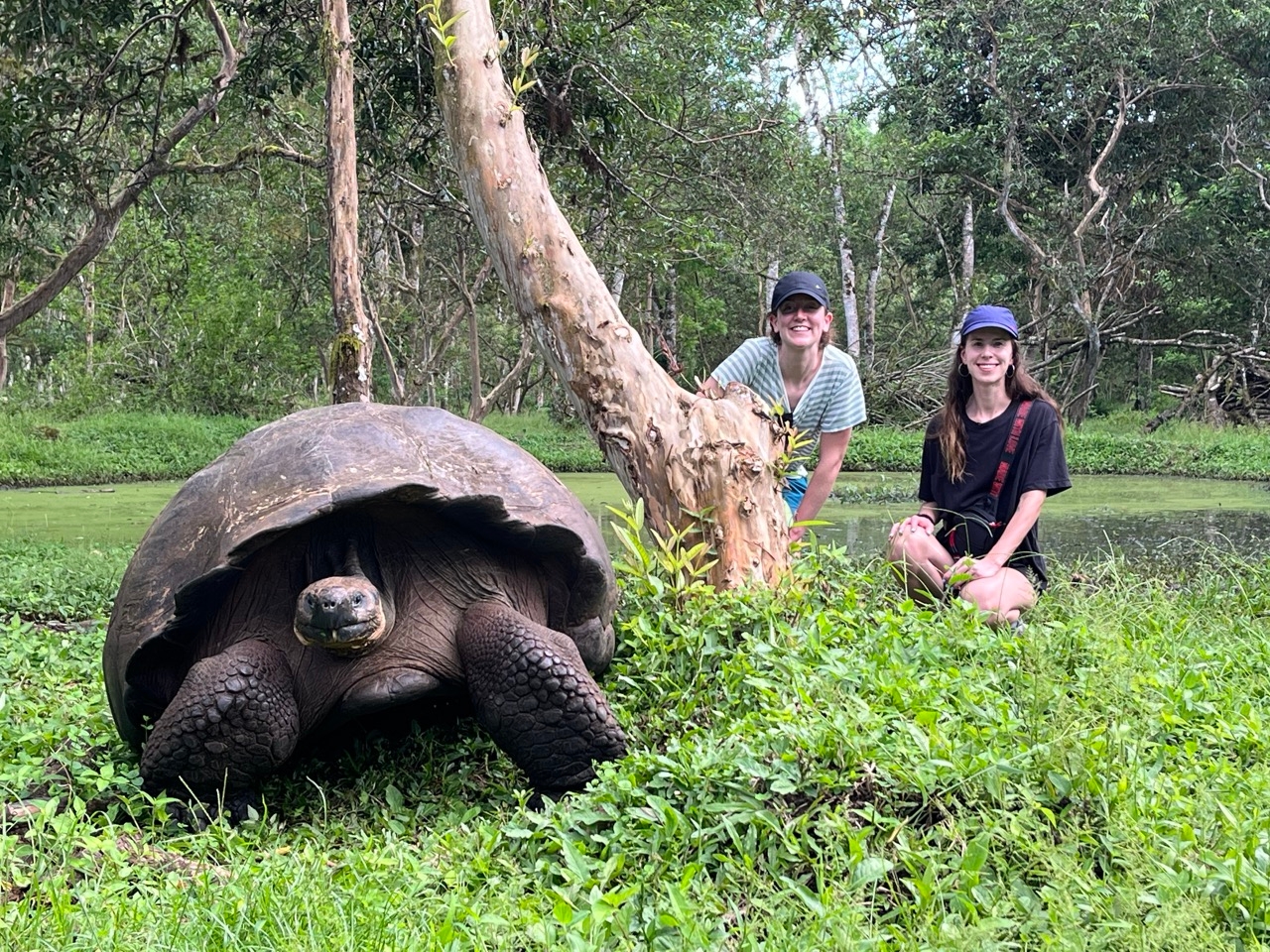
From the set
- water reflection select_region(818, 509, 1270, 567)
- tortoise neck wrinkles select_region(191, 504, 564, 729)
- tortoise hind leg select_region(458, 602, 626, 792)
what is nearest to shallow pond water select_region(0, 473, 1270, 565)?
water reflection select_region(818, 509, 1270, 567)

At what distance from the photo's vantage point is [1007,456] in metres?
3.64

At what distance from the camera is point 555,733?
242cm

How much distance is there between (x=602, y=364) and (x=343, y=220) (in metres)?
1.97

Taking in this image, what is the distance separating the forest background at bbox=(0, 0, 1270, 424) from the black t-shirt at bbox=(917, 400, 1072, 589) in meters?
3.29

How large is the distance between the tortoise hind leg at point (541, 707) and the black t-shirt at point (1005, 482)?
→ 5.59ft

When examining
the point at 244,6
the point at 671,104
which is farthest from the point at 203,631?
the point at 671,104

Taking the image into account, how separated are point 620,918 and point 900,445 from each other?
1217 cm

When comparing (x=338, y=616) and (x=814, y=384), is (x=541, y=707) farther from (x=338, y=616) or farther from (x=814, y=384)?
(x=814, y=384)

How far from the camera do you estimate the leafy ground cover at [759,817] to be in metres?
1.71

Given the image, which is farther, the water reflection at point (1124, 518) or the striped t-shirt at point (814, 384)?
the water reflection at point (1124, 518)

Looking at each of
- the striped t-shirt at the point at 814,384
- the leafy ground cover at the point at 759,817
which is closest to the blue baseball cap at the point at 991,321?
the striped t-shirt at the point at 814,384

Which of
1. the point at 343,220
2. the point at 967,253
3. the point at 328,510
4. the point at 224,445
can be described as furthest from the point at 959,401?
the point at 967,253

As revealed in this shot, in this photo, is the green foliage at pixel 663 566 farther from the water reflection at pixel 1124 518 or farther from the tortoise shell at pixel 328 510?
the water reflection at pixel 1124 518

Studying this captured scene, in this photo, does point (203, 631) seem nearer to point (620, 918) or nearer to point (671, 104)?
point (620, 918)
